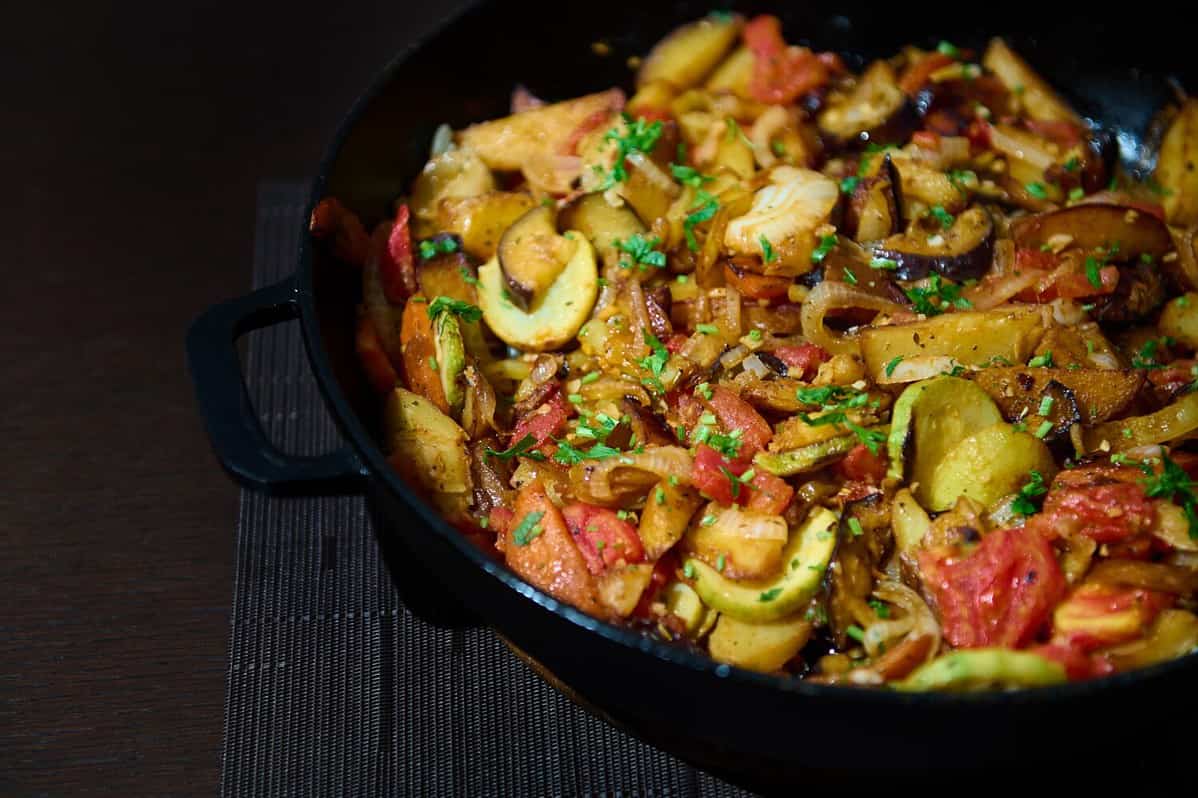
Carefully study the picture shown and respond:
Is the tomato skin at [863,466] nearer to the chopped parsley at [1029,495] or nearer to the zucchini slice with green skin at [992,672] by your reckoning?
the chopped parsley at [1029,495]

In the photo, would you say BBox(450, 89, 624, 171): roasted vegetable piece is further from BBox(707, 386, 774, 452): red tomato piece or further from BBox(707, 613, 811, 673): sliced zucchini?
BBox(707, 613, 811, 673): sliced zucchini

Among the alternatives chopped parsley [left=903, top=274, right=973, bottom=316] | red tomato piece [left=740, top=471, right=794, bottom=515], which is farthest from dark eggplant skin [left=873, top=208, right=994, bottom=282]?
red tomato piece [left=740, top=471, right=794, bottom=515]

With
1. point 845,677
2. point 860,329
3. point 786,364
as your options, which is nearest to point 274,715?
point 845,677

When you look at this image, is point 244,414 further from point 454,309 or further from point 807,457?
point 807,457

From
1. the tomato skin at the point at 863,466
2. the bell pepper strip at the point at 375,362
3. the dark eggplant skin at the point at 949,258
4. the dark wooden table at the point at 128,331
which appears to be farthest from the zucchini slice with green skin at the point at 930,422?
the dark wooden table at the point at 128,331

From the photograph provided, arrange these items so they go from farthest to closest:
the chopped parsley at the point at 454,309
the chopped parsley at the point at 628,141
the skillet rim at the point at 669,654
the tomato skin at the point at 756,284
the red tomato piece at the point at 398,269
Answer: the chopped parsley at the point at 628,141
the red tomato piece at the point at 398,269
the tomato skin at the point at 756,284
the chopped parsley at the point at 454,309
the skillet rim at the point at 669,654

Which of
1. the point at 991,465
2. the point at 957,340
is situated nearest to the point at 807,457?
the point at 991,465
